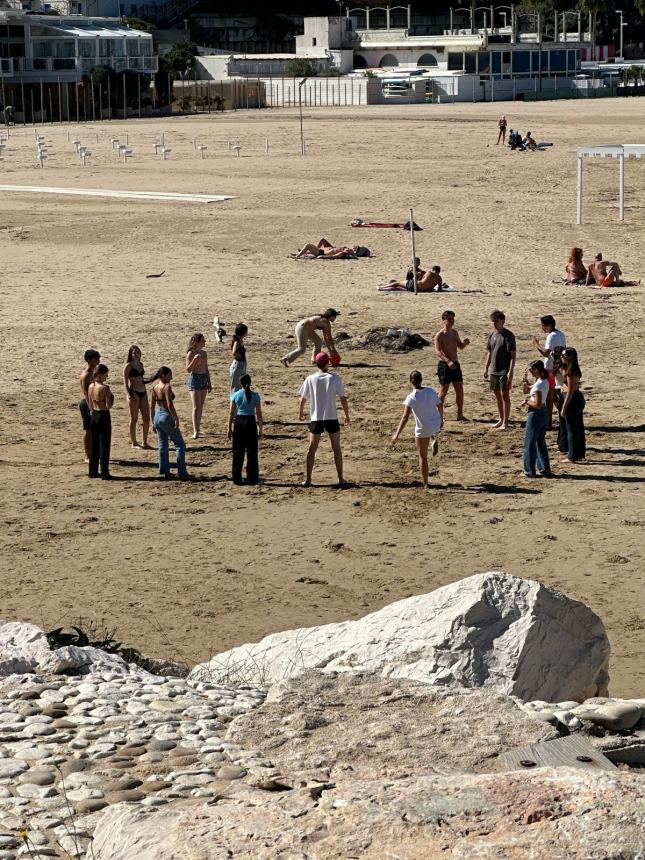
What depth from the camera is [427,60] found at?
349 ft

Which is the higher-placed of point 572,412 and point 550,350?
point 550,350

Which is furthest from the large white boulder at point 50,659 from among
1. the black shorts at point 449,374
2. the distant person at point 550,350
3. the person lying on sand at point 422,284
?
the person lying on sand at point 422,284

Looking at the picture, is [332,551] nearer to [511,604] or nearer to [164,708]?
[511,604]

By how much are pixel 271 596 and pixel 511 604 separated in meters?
→ 3.52

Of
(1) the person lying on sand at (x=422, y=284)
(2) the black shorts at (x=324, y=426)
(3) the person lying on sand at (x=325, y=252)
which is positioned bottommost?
(2) the black shorts at (x=324, y=426)

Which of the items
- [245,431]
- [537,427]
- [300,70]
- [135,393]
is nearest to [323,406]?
[245,431]

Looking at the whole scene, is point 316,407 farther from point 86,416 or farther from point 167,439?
point 86,416

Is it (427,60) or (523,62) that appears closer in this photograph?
(523,62)

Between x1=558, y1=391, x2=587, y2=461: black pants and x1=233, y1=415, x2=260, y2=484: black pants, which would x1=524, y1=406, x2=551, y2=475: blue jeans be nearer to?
x1=558, y1=391, x2=587, y2=461: black pants

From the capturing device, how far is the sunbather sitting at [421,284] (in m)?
23.1

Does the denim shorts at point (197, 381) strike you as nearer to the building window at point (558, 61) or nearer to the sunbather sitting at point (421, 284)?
the sunbather sitting at point (421, 284)

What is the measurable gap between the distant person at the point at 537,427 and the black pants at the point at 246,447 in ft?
8.58

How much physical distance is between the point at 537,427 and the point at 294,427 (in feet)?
11.1

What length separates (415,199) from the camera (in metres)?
34.8
